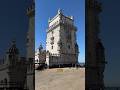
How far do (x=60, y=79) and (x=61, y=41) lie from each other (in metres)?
0.28

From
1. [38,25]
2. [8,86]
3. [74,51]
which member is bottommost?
[8,86]

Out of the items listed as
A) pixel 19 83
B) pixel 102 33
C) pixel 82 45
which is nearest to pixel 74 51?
pixel 82 45

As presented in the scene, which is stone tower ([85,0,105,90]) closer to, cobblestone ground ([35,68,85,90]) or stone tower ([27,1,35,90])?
cobblestone ground ([35,68,85,90])

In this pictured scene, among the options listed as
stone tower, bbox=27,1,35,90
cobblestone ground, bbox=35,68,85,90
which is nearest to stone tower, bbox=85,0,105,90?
cobblestone ground, bbox=35,68,85,90

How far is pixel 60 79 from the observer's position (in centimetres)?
307

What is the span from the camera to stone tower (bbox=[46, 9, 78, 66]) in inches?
122

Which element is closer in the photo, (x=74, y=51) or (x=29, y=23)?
(x=74, y=51)

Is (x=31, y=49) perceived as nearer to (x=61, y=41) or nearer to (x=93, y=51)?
(x=61, y=41)

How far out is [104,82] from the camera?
3166mm

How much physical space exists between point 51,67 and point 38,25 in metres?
0.33

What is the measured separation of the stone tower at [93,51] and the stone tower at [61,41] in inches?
4.3

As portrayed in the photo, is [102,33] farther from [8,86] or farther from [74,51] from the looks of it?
[8,86]

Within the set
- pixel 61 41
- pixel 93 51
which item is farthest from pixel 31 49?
pixel 93 51

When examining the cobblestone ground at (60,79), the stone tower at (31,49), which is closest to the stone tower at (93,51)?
the cobblestone ground at (60,79)
